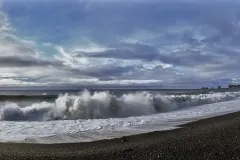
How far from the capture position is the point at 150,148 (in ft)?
30.1

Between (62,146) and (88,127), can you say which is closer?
(62,146)

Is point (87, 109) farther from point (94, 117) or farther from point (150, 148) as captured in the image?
point (150, 148)

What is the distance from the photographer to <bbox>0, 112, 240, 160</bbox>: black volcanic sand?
27.7 ft

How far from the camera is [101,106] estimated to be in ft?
75.5

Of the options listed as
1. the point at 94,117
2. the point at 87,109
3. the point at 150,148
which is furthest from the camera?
the point at 87,109

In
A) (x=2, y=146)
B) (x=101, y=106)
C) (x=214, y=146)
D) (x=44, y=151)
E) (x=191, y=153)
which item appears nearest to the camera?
(x=191, y=153)

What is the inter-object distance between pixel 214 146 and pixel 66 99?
55.3 feet

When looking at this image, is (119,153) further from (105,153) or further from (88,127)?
(88,127)

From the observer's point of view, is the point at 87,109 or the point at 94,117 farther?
the point at 87,109

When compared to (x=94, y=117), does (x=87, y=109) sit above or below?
above

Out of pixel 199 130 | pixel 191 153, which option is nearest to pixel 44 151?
pixel 191 153

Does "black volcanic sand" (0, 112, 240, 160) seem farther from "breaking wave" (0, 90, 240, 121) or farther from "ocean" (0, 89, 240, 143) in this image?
"breaking wave" (0, 90, 240, 121)

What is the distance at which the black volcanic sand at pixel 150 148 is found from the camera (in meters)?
8.44

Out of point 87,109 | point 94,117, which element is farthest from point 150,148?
point 87,109
